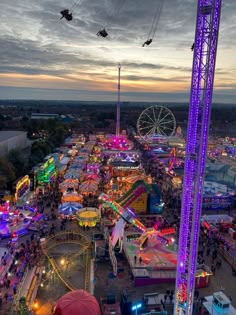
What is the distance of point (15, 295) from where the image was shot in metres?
13.9

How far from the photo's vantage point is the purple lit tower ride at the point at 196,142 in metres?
9.79

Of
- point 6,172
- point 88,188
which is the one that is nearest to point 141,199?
point 88,188

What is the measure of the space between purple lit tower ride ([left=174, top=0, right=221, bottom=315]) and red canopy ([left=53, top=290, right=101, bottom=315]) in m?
3.26

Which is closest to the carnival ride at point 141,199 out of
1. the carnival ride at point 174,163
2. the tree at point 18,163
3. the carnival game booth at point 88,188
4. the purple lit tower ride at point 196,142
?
the carnival game booth at point 88,188

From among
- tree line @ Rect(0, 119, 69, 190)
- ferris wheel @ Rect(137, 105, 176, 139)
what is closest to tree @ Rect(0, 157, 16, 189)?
tree line @ Rect(0, 119, 69, 190)

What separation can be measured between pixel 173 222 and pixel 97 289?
32.3 ft

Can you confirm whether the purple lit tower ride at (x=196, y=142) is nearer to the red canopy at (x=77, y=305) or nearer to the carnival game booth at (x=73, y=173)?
the red canopy at (x=77, y=305)

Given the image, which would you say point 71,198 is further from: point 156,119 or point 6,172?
point 156,119

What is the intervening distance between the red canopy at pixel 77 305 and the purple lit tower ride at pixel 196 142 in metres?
3.26

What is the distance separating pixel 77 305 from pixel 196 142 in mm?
7556

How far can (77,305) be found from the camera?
452 inches

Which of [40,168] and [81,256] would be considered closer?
[81,256]

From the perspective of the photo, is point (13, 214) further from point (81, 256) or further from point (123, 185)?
point (123, 185)

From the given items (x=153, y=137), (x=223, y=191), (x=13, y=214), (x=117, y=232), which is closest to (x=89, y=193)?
(x=13, y=214)
